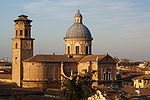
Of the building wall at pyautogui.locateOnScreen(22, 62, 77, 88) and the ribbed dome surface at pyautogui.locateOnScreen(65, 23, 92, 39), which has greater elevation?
the ribbed dome surface at pyautogui.locateOnScreen(65, 23, 92, 39)

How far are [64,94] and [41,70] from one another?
24.9 meters

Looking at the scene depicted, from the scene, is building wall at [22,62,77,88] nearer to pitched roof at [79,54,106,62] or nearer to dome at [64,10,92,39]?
pitched roof at [79,54,106,62]

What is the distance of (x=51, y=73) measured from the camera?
52.7m

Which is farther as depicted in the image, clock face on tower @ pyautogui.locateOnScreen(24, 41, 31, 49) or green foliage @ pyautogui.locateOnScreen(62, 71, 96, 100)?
clock face on tower @ pyautogui.locateOnScreen(24, 41, 31, 49)

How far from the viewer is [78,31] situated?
192 feet

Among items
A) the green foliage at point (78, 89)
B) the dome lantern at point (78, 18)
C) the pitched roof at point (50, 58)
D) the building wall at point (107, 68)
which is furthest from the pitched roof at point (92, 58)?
the green foliage at point (78, 89)

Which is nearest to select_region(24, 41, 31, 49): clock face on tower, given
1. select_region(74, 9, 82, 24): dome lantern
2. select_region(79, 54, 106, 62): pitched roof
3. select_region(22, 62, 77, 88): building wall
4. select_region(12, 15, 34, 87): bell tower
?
select_region(12, 15, 34, 87): bell tower

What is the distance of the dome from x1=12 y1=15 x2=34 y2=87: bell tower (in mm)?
6671

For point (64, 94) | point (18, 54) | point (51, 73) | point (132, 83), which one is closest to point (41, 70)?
point (51, 73)

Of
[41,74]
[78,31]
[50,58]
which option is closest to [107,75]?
[50,58]

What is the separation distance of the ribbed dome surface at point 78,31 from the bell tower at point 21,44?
6.63 metres

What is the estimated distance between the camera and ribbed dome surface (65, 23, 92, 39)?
58062mm

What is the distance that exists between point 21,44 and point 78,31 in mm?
9312

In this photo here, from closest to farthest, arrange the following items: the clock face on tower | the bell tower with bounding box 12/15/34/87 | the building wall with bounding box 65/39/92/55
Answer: the bell tower with bounding box 12/15/34/87 < the clock face on tower < the building wall with bounding box 65/39/92/55
